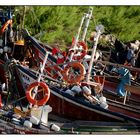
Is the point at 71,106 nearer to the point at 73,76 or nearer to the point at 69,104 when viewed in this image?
the point at 69,104

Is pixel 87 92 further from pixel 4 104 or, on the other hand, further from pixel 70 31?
pixel 70 31

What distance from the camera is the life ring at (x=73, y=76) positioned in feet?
17.3

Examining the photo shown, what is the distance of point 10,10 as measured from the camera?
19.0 ft

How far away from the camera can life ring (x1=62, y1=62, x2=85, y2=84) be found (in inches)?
207

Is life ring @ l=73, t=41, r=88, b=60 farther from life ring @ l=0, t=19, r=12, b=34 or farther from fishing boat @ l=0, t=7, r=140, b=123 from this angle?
life ring @ l=0, t=19, r=12, b=34

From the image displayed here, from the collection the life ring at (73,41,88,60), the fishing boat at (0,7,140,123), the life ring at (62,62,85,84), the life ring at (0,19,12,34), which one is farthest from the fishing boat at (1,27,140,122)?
the life ring at (0,19,12,34)

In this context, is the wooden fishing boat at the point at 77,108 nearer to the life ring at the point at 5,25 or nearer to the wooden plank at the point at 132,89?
the wooden plank at the point at 132,89

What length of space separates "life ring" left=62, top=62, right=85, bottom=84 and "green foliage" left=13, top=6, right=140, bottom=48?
20.5 inches

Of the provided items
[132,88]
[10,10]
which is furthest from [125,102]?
[10,10]

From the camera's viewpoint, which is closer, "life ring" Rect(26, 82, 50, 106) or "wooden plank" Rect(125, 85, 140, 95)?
"life ring" Rect(26, 82, 50, 106)

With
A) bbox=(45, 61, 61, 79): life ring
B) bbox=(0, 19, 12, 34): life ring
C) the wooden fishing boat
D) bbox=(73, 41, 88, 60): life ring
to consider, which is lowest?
the wooden fishing boat

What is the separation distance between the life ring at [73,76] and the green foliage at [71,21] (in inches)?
20.5

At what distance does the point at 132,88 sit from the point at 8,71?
1.14m

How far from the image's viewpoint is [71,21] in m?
6.12
